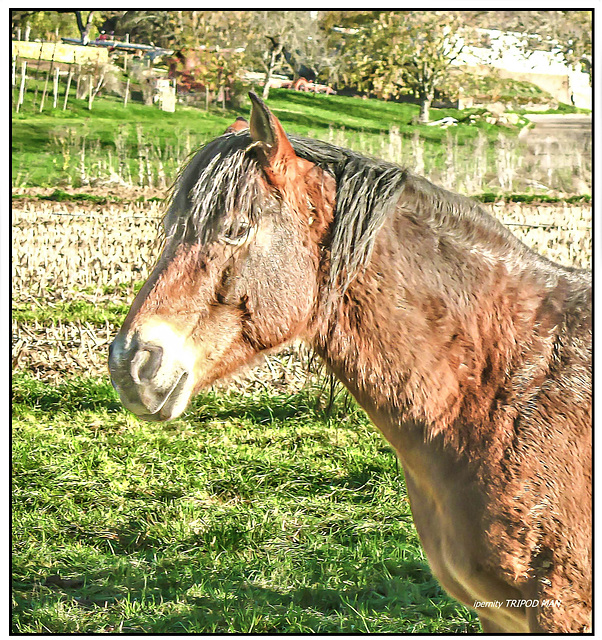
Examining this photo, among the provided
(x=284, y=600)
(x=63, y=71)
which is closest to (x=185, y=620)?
(x=284, y=600)

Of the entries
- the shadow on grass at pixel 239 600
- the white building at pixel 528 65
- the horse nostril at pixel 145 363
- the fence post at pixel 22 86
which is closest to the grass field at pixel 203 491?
the shadow on grass at pixel 239 600

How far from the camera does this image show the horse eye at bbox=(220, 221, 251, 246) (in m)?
1.92

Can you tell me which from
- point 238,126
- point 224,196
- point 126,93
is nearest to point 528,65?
point 126,93

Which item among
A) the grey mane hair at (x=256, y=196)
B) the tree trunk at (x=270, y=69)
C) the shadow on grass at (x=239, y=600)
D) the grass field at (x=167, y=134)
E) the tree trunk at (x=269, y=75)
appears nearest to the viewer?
the grey mane hair at (x=256, y=196)

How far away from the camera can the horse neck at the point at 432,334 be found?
201 cm

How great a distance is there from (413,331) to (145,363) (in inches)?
34.0

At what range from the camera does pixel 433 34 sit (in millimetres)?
7625

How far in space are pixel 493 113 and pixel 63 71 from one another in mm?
6138

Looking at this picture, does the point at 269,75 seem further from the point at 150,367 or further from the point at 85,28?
the point at 150,367

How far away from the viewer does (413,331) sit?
2.01 metres

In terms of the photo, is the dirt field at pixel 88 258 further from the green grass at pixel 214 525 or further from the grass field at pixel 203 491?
the green grass at pixel 214 525

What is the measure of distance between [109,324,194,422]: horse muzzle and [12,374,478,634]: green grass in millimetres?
2041

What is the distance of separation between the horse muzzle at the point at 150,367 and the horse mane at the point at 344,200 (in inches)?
14.2

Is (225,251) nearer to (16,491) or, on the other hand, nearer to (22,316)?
(16,491)
